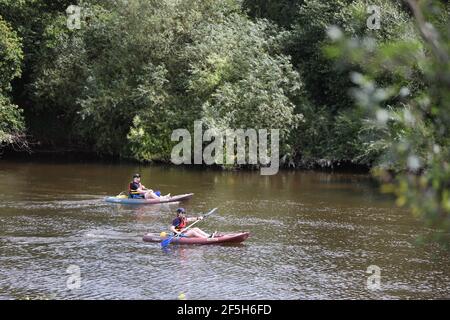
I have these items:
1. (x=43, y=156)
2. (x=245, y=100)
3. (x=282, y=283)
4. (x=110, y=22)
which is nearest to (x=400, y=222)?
(x=282, y=283)

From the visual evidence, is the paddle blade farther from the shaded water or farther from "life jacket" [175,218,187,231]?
"life jacket" [175,218,187,231]

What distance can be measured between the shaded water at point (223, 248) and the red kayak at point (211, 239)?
21cm

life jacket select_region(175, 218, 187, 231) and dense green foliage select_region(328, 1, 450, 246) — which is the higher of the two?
dense green foliage select_region(328, 1, 450, 246)

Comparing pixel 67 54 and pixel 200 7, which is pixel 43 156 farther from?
pixel 200 7

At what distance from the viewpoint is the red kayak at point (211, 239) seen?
18766 millimetres

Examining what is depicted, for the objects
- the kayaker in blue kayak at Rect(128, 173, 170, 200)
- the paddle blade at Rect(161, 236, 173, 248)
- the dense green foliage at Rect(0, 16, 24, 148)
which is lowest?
the paddle blade at Rect(161, 236, 173, 248)
